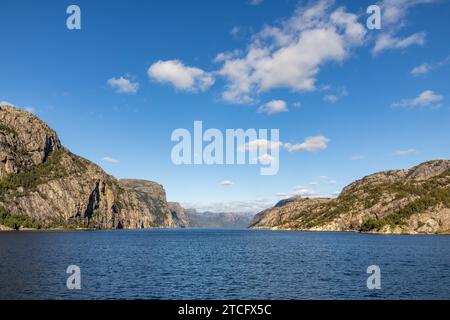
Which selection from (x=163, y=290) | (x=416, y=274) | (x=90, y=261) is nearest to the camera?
(x=163, y=290)

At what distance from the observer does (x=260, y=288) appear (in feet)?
248

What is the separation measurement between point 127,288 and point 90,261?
170 ft

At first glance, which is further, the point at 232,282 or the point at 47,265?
the point at 47,265
